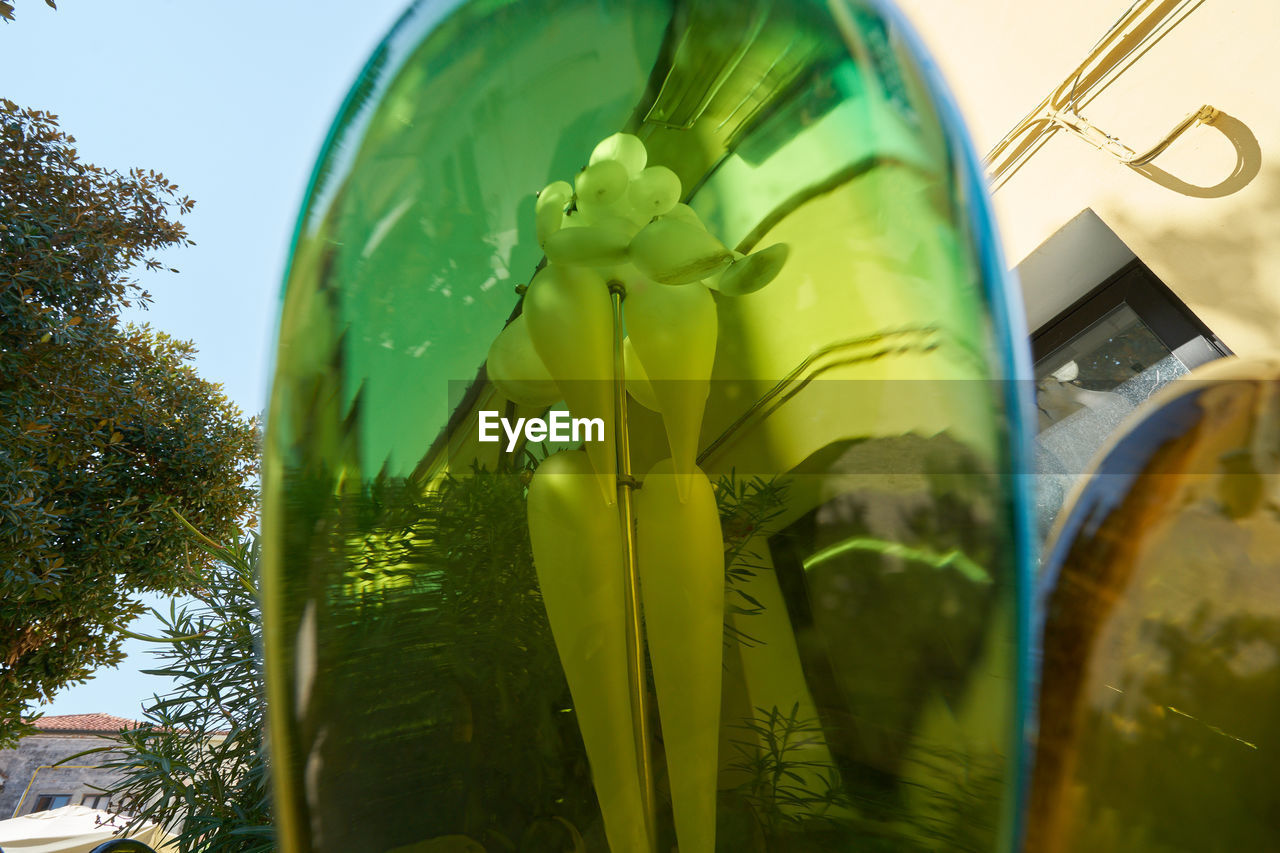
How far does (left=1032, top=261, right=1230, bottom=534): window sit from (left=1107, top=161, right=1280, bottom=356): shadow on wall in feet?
0.28

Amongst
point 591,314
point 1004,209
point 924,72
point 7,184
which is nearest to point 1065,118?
point 1004,209

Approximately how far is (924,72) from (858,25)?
0.03 meters

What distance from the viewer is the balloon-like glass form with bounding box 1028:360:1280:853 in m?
0.19

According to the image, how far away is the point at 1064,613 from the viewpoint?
21 cm

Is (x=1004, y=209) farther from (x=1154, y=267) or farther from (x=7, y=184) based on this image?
(x=7, y=184)

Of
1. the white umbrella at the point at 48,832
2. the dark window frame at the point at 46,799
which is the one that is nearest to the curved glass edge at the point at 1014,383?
the white umbrella at the point at 48,832

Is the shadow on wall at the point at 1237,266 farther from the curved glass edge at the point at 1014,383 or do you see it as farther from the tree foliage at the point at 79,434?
the tree foliage at the point at 79,434

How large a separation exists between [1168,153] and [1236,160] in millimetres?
64

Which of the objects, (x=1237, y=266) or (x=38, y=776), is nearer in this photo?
(x=1237, y=266)

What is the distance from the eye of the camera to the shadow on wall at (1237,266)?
21.4 inches

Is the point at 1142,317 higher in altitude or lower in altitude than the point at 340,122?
higher

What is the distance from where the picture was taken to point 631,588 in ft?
0.79

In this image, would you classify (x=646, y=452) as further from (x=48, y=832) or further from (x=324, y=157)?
(x=48, y=832)

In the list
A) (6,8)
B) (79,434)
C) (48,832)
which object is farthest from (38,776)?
(6,8)
